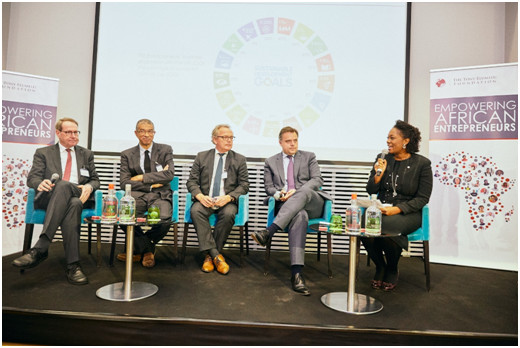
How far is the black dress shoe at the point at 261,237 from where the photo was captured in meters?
2.40

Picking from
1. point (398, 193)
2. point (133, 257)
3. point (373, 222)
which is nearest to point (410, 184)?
point (398, 193)

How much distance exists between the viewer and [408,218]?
8.07 feet

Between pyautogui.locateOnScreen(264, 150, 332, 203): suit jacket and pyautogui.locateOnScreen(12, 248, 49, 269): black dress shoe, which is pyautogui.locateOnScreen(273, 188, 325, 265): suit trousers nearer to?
pyautogui.locateOnScreen(264, 150, 332, 203): suit jacket

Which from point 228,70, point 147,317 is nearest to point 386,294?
point 147,317

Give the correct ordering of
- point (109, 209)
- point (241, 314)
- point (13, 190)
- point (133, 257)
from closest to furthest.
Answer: point (241, 314)
point (109, 209)
point (133, 257)
point (13, 190)

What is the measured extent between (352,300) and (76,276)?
2.00 metres

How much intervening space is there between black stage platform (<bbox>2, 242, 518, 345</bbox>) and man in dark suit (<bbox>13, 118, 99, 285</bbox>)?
204mm

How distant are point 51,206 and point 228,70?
2.30m

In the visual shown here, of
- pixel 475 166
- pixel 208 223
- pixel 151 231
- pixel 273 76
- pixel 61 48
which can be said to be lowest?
pixel 151 231

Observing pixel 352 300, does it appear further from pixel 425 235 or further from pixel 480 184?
pixel 480 184

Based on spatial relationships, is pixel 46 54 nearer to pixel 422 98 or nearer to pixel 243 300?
pixel 243 300

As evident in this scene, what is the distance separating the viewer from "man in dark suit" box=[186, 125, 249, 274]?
2.85 metres

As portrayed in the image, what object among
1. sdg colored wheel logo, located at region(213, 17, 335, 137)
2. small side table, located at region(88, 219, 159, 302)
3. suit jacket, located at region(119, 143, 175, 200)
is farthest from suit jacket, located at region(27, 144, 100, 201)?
sdg colored wheel logo, located at region(213, 17, 335, 137)

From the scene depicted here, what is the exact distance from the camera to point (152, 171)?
3.13 meters
